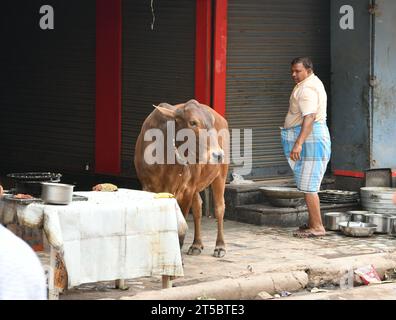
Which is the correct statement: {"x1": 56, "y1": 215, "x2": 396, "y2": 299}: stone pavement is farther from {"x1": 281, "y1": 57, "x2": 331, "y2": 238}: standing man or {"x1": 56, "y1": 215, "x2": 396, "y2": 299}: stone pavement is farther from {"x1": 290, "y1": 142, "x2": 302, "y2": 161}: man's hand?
{"x1": 290, "y1": 142, "x2": 302, "y2": 161}: man's hand

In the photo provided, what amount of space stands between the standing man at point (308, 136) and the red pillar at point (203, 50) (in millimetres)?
1434

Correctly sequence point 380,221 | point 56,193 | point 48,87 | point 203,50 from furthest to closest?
point 48,87, point 203,50, point 380,221, point 56,193

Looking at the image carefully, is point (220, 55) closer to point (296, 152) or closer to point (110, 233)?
point (296, 152)

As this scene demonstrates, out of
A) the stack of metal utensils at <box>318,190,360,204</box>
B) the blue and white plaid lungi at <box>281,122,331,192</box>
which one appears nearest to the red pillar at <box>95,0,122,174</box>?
the stack of metal utensils at <box>318,190,360,204</box>

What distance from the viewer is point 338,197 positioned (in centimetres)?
1368

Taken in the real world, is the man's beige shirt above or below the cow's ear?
above

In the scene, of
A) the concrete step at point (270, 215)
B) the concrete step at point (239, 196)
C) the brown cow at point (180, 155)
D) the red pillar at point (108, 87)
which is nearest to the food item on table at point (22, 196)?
the brown cow at point (180, 155)

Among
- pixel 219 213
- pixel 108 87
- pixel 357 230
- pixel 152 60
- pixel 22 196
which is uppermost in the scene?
pixel 152 60

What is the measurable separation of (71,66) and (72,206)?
7.37 m

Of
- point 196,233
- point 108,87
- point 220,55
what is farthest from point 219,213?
point 108,87

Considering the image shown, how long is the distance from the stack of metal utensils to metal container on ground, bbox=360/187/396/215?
0.17m

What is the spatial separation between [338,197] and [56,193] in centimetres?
639

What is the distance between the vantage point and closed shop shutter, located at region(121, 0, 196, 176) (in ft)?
44.4

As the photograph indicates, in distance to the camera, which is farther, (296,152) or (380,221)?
(380,221)
